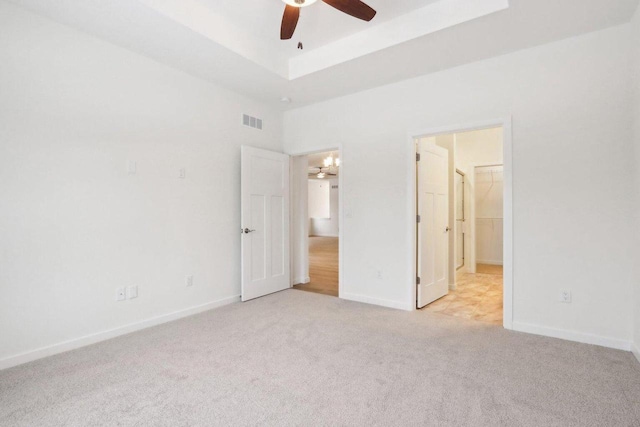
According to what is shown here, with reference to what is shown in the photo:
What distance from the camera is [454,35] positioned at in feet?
9.05

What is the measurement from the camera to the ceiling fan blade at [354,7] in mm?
2131

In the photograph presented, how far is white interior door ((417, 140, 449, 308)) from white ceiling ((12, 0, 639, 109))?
1.06 metres

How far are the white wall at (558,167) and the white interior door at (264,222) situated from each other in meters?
1.68

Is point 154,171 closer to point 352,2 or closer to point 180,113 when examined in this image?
point 180,113

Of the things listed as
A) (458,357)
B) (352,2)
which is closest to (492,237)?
(458,357)

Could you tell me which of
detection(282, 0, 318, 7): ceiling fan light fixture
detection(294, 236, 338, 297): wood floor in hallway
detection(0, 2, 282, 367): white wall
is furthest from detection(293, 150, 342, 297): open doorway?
detection(282, 0, 318, 7): ceiling fan light fixture

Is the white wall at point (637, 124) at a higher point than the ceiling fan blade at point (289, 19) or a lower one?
lower

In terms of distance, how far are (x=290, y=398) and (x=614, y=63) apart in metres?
3.64

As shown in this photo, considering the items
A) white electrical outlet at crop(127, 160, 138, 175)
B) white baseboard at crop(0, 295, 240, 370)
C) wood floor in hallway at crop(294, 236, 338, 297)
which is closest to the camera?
white baseboard at crop(0, 295, 240, 370)

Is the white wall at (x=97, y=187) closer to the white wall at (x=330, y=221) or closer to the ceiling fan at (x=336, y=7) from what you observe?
the ceiling fan at (x=336, y=7)

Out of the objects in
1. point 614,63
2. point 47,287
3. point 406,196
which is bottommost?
point 47,287

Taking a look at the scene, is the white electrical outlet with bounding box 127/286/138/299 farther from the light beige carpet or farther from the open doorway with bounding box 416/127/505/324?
the open doorway with bounding box 416/127/505/324

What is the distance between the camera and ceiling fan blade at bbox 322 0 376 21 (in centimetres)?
213

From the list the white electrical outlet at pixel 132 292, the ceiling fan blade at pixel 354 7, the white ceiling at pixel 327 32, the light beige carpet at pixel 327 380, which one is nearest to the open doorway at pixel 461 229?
the light beige carpet at pixel 327 380
